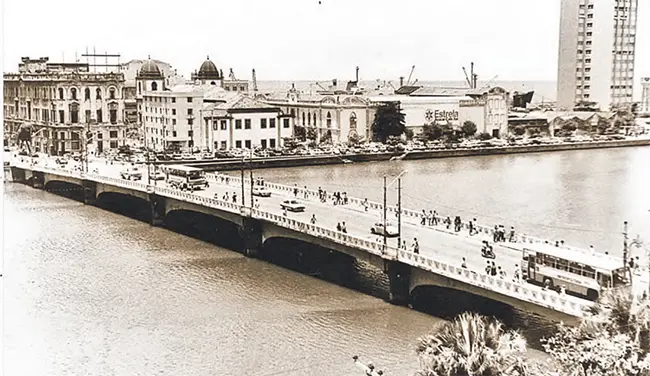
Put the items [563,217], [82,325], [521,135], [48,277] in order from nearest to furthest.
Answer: [82,325] < [48,277] < [563,217] < [521,135]

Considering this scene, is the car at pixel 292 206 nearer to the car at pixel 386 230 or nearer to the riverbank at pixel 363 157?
the car at pixel 386 230

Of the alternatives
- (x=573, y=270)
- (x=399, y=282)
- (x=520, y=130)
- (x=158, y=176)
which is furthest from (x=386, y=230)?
(x=520, y=130)

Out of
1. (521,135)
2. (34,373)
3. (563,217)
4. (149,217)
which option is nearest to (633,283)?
(34,373)

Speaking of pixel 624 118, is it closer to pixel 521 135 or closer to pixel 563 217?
pixel 563 217

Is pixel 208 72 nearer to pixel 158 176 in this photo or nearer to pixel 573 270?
pixel 158 176

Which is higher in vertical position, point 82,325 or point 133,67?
point 133,67

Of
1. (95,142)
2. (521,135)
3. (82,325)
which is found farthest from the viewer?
(521,135)

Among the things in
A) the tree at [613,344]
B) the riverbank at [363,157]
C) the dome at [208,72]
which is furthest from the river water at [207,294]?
the dome at [208,72]
